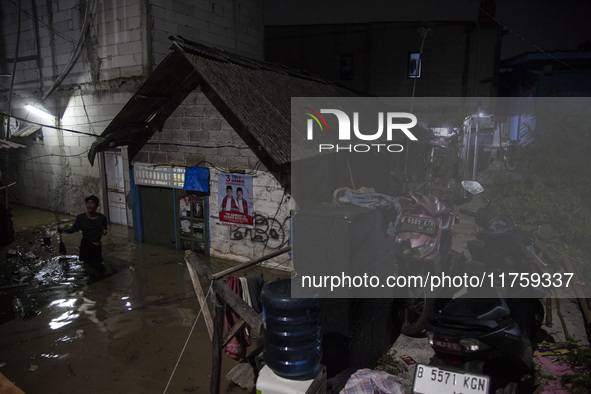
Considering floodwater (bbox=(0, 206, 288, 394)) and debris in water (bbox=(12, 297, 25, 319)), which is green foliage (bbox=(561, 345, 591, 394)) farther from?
debris in water (bbox=(12, 297, 25, 319))

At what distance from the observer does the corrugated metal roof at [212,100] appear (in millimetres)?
8797

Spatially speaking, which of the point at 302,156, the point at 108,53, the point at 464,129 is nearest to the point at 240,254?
the point at 302,156

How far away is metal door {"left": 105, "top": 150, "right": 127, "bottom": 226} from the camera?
1343 cm

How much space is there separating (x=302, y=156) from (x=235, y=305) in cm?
535

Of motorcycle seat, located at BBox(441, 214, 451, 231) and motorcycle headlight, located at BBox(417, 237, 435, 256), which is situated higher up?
motorcycle seat, located at BBox(441, 214, 451, 231)

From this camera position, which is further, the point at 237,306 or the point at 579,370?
the point at 579,370

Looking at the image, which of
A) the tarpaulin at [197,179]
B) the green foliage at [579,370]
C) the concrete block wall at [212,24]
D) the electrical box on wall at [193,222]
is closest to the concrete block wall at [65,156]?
the concrete block wall at [212,24]

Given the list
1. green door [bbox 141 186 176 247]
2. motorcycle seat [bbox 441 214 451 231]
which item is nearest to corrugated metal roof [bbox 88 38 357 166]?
green door [bbox 141 186 176 247]

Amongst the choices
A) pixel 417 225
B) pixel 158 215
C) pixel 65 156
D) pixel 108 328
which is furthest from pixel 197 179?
pixel 65 156

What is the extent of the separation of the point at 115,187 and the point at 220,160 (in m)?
5.77

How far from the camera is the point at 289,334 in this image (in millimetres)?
3701

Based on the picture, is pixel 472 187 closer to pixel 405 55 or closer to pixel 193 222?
pixel 193 222

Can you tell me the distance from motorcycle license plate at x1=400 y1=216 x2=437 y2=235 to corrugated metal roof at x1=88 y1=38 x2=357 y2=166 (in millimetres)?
2764

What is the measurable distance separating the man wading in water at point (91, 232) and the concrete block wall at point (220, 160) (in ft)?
8.21
